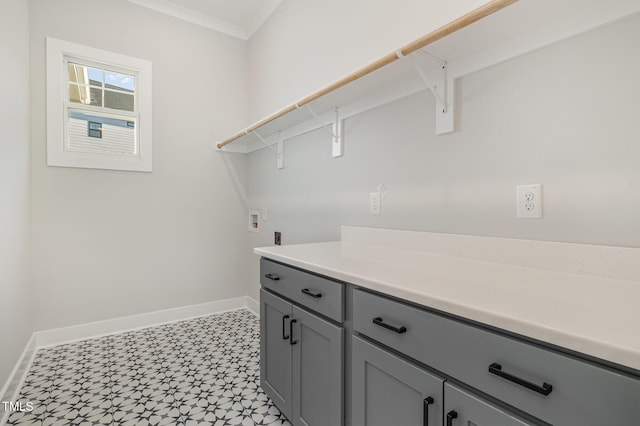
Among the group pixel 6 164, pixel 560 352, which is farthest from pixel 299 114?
pixel 560 352

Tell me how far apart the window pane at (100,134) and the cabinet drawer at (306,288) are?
2016mm

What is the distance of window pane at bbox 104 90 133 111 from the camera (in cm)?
269

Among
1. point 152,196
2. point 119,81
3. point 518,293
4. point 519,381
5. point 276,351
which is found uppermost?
point 119,81

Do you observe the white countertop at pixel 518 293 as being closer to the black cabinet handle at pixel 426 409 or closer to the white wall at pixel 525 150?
the white wall at pixel 525 150

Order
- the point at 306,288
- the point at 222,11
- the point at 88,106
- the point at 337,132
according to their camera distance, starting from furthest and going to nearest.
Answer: the point at 222,11 → the point at 88,106 → the point at 337,132 → the point at 306,288

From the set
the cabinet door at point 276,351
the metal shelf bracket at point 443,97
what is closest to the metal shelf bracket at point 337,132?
the metal shelf bracket at point 443,97

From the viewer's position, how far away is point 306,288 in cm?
129

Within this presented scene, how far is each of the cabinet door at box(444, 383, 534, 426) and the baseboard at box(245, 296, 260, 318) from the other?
2.51m

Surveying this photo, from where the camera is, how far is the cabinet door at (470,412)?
658mm

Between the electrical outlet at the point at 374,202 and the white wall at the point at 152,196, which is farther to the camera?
the white wall at the point at 152,196

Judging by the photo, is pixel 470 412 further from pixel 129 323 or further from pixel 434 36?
pixel 129 323

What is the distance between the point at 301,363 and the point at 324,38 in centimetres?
206

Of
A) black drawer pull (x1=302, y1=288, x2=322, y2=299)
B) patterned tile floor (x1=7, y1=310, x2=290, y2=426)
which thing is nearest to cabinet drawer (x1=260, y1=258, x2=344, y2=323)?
black drawer pull (x1=302, y1=288, x2=322, y2=299)

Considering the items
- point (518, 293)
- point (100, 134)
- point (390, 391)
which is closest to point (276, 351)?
point (390, 391)
